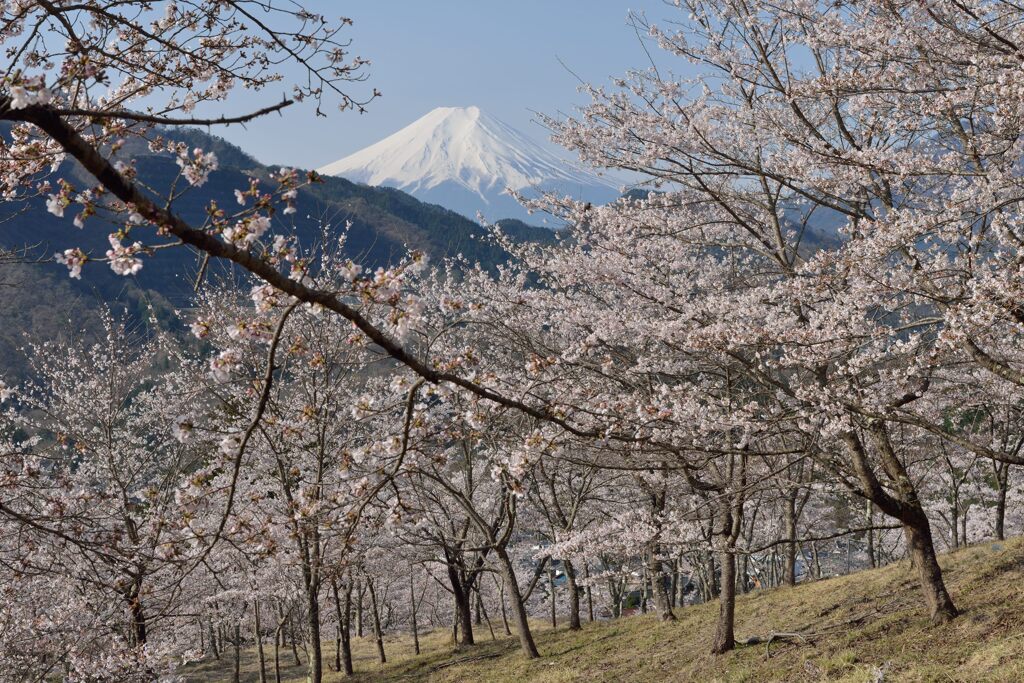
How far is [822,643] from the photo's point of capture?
990 centimetres

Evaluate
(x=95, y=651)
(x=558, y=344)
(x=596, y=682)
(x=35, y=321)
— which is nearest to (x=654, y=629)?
(x=596, y=682)

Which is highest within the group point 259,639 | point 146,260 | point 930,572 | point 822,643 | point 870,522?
point 146,260

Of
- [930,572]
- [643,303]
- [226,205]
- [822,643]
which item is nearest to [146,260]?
[226,205]

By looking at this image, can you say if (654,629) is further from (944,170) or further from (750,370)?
(944,170)

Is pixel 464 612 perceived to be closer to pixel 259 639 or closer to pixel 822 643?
pixel 259 639

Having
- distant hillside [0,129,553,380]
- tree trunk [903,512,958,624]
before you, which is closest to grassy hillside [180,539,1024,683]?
tree trunk [903,512,958,624]

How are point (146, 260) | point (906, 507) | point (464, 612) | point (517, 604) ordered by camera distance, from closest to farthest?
point (906, 507) < point (517, 604) < point (464, 612) < point (146, 260)

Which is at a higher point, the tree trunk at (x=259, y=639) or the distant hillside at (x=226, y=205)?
the distant hillside at (x=226, y=205)

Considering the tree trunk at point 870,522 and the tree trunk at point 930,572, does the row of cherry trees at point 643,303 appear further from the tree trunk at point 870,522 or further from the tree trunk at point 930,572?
the tree trunk at point 870,522

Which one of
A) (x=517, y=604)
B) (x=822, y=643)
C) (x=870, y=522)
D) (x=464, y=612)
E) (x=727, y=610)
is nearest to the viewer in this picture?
(x=822, y=643)

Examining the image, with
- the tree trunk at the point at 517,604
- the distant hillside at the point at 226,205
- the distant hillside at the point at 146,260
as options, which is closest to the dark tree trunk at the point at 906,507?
the tree trunk at the point at 517,604

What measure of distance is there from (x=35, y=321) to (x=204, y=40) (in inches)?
4963

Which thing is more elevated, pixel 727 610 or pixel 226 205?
pixel 226 205

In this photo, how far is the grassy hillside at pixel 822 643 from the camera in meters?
7.54
